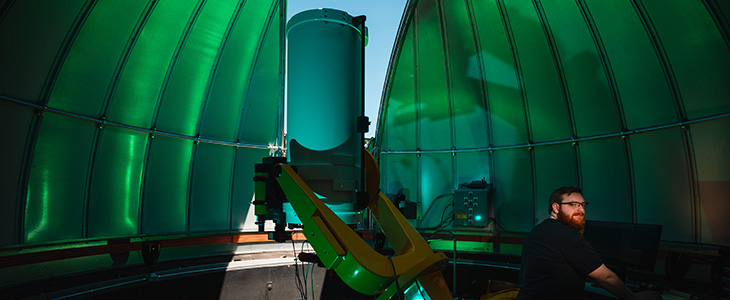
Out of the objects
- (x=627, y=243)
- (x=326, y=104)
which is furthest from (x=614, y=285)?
(x=326, y=104)

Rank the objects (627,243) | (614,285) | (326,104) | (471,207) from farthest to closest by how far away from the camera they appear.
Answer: (471,207)
(627,243)
(326,104)
(614,285)

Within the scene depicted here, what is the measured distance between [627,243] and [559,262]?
2901 mm

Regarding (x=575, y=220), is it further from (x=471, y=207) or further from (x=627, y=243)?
(x=471, y=207)

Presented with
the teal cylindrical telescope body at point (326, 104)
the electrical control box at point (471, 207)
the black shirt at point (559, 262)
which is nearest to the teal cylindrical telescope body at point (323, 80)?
the teal cylindrical telescope body at point (326, 104)

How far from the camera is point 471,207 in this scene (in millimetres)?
8766

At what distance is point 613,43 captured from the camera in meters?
7.09

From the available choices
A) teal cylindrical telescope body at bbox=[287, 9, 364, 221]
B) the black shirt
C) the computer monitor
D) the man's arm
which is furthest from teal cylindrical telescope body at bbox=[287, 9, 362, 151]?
the computer monitor

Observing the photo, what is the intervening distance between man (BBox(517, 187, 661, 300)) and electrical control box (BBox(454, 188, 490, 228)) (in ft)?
16.8

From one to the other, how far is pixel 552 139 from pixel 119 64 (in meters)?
9.49

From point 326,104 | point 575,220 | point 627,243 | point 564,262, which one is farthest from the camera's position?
point 627,243

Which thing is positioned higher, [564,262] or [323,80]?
[323,80]

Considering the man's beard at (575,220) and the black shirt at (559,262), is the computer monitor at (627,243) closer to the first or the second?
the man's beard at (575,220)

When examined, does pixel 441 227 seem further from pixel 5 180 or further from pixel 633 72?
pixel 5 180

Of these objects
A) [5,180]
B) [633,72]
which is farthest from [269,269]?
[633,72]
